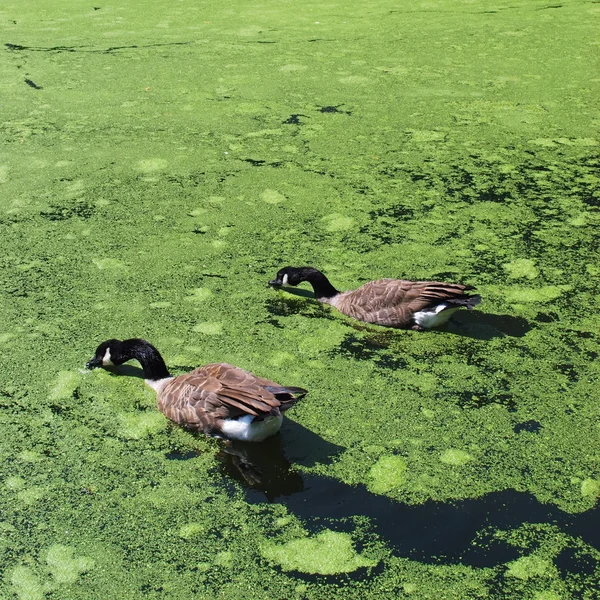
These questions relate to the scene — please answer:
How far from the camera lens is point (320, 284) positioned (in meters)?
3.26

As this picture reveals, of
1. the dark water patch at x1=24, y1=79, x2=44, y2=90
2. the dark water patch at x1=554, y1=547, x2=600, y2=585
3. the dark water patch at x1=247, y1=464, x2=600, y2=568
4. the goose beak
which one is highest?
the dark water patch at x1=24, y1=79, x2=44, y2=90

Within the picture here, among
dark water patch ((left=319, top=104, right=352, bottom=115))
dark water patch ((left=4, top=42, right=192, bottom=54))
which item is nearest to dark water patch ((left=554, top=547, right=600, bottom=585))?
dark water patch ((left=319, top=104, right=352, bottom=115))

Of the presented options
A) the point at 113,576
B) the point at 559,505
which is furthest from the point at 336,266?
the point at 113,576

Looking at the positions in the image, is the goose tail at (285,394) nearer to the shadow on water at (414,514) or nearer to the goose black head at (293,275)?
the shadow on water at (414,514)

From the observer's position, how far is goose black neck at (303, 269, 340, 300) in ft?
10.7

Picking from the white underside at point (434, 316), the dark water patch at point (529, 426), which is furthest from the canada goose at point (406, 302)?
the dark water patch at point (529, 426)

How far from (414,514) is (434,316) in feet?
3.13

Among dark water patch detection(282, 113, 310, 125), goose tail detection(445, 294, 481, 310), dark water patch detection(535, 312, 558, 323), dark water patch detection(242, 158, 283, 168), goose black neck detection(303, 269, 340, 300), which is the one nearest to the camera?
goose tail detection(445, 294, 481, 310)

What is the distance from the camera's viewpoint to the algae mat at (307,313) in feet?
7.02

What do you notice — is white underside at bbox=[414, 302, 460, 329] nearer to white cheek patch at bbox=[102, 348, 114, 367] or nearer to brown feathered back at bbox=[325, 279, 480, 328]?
brown feathered back at bbox=[325, 279, 480, 328]

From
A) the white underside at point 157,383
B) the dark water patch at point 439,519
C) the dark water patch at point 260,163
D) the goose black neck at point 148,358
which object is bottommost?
the dark water patch at point 439,519

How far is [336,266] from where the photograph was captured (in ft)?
11.6

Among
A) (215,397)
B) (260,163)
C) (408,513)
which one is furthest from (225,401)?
(260,163)

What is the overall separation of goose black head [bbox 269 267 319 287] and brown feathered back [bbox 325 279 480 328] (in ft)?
0.59
